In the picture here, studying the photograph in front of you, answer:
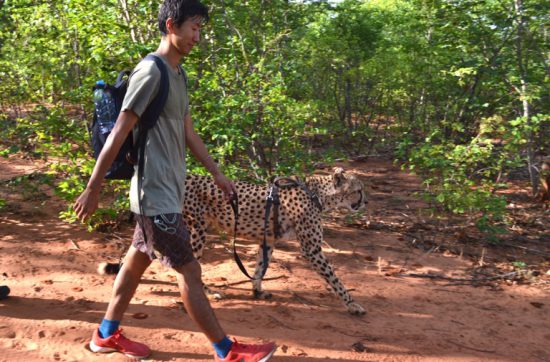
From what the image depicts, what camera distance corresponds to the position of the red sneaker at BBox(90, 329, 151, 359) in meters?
3.18

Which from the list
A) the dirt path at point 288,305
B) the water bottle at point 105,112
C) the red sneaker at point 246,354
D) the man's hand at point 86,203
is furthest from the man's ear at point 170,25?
the dirt path at point 288,305

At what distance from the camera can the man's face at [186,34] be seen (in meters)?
2.91

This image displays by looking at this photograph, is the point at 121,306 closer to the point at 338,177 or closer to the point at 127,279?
the point at 127,279

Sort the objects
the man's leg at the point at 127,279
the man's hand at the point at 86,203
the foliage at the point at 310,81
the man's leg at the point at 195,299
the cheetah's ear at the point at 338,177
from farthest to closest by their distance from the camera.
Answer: the foliage at the point at 310,81 → the cheetah's ear at the point at 338,177 → the man's leg at the point at 127,279 → the man's leg at the point at 195,299 → the man's hand at the point at 86,203

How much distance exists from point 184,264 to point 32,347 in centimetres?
136

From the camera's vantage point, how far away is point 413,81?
10.5 meters

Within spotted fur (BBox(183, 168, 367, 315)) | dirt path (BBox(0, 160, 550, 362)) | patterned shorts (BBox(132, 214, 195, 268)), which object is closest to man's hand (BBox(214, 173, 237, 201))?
patterned shorts (BBox(132, 214, 195, 268))

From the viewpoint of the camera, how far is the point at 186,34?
2.93 m

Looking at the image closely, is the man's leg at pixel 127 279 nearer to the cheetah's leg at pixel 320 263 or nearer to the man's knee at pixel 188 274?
the man's knee at pixel 188 274

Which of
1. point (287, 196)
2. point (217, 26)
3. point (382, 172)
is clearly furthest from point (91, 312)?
point (382, 172)

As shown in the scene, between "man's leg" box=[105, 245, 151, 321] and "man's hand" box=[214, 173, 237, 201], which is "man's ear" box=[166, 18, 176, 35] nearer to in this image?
"man's hand" box=[214, 173, 237, 201]

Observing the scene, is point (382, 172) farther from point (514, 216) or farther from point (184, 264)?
point (184, 264)

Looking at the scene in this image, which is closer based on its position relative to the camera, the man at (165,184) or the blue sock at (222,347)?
the man at (165,184)

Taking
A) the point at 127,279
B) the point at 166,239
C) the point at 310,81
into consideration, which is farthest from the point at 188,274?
the point at 310,81
